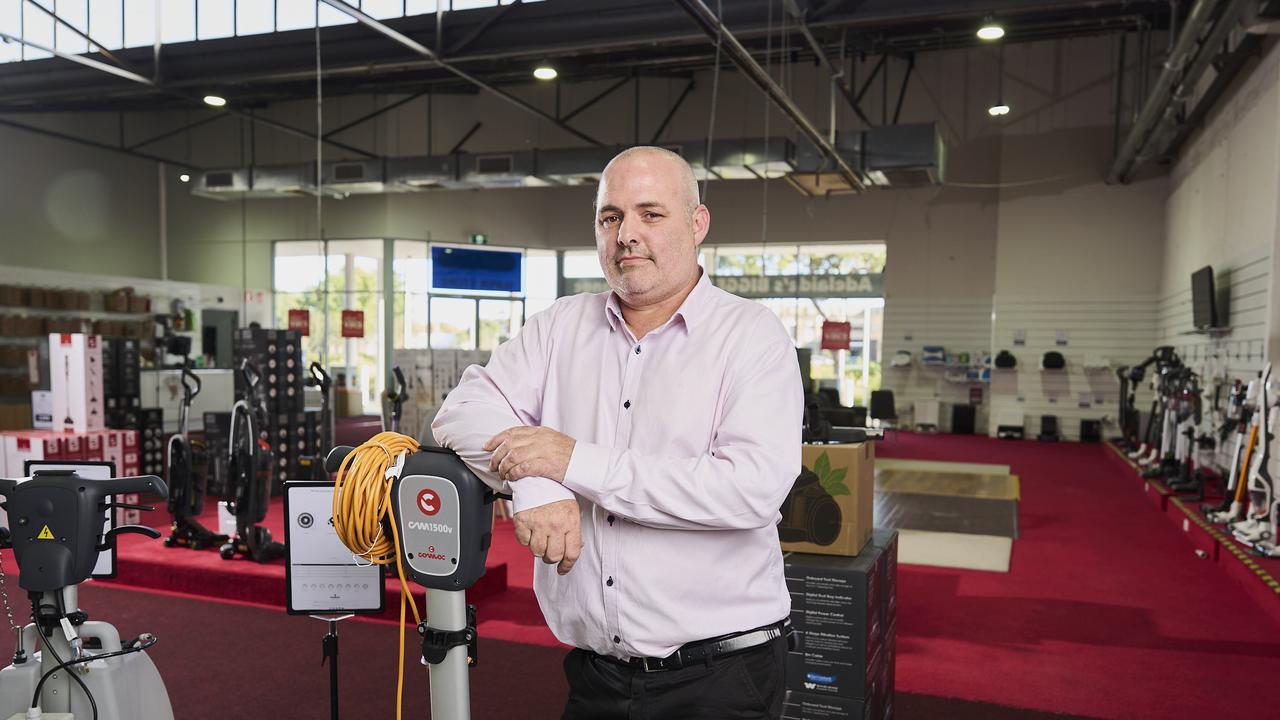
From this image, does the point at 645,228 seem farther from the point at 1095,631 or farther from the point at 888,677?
the point at 1095,631

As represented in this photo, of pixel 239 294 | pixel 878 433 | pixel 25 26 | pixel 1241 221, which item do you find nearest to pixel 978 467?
pixel 1241 221

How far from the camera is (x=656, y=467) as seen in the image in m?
1.37

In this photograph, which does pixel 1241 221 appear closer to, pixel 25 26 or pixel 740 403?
pixel 740 403

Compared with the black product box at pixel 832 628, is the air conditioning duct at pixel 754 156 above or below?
above

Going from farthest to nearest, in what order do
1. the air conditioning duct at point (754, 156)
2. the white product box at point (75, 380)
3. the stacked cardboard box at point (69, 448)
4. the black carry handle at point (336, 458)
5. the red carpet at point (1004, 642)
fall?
the air conditioning duct at point (754, 156) → the white product box at point (75, 380) → the stacked cardboard box at point (69, 448) → the red carpet at point (1004, 642) → the black carry handle at point (336, 458)

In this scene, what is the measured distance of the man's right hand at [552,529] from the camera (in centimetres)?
135

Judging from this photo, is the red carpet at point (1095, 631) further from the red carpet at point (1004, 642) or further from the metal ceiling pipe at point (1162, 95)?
the metal ceiling pipe at point (1162, 95)

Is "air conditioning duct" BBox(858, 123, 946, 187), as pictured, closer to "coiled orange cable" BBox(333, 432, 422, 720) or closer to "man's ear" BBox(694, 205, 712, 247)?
"man's ear" BBox(694, 205, 712, 247)

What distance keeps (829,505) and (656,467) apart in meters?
1.87

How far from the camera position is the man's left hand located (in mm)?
1357

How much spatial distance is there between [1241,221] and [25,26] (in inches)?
510

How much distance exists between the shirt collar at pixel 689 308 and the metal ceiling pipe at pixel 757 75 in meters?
4.59

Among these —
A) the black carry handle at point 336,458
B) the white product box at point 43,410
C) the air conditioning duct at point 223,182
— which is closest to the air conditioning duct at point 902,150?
the white product box at point 43,410

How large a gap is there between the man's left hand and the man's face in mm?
358
